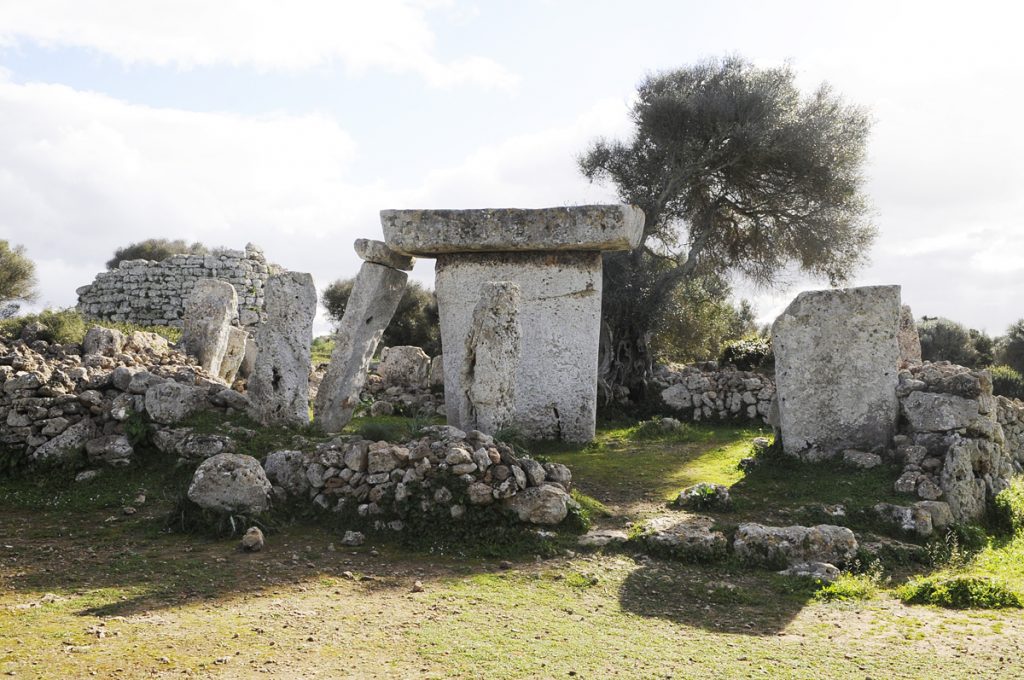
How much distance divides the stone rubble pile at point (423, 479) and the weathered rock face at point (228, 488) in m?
0.31

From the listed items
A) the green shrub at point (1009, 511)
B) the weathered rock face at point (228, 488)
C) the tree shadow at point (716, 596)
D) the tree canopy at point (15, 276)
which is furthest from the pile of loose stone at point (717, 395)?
the tree canopy at point (15, 276)

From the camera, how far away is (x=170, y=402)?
11164 millimetres

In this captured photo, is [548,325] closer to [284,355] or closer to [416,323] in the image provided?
[284,355]

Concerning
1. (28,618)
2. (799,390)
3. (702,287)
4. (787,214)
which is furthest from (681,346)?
(28,618)

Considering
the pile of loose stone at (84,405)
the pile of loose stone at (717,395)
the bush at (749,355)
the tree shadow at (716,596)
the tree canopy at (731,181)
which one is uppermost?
the tree canopy at (731,181)

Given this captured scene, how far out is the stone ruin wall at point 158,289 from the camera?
25109mm

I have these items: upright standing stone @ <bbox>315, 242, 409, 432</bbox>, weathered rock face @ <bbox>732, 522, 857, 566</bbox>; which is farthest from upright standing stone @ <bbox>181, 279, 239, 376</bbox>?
A: weathered rock face @ <bbox>732, 522, 857, 566</bbox>

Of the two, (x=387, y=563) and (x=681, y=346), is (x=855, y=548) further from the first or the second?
(x=681, y=346)

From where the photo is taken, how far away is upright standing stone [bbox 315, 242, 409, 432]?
12.9 m

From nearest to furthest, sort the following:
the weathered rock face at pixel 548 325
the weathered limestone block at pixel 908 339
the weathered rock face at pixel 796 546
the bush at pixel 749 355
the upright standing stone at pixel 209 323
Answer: the weathered rock face at pixel 796 546
the weathered rock face at pixel 548 325
the upright standing stone at pixel 209 323
the weathered limestone block at pixel 908 339
the bush at pixel 749 355

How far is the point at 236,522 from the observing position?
29.3 feet

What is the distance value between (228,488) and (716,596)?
4658mm

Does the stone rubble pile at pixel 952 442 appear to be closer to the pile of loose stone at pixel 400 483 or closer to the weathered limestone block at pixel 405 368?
the pile of loose stone at pixel 400 483

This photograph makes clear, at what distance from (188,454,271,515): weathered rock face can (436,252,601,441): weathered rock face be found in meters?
5.30
